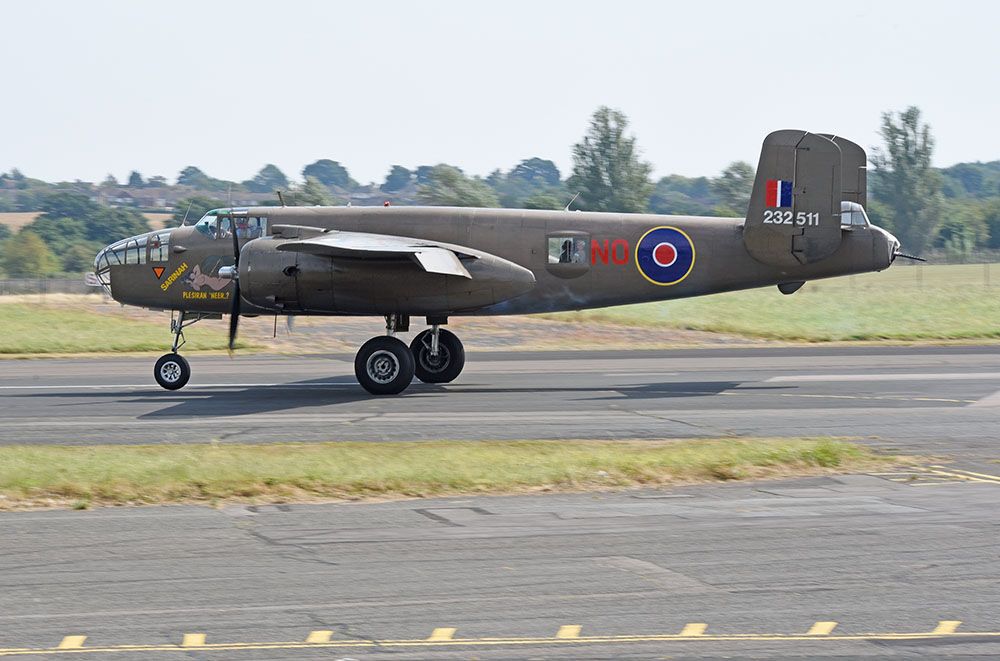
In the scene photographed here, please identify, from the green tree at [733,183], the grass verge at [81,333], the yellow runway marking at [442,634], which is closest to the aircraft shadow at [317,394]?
the grass verge at [81,333]

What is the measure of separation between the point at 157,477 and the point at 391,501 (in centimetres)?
335

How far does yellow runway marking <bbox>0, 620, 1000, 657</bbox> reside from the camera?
8961 mm

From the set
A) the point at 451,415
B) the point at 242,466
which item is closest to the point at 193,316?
the point at 451,415

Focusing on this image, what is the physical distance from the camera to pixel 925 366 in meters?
30.8

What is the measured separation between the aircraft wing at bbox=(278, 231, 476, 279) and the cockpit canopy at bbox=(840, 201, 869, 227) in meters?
8.70

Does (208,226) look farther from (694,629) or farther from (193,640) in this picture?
(694,629)

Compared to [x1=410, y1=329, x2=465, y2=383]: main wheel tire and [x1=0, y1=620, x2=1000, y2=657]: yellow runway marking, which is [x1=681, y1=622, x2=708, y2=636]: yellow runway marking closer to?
[x1=0, y1=620, x2=1000, y2=657]: yellow runway marking

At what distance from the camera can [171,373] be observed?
2680 centimetres

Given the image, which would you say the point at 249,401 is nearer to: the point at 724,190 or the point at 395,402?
the point at 395,402

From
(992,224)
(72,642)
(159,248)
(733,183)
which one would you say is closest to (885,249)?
(159,248)

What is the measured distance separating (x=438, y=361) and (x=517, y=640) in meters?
19.1

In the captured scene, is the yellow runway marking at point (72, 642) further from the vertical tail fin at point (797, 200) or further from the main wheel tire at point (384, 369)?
the vertical tail fin at point (797, 200)

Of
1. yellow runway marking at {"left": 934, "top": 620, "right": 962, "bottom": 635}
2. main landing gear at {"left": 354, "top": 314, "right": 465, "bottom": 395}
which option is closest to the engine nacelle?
main landing gear at {"left": 354, "top": 314, "right": 465, "bottom": 395}

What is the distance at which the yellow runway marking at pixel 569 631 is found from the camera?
30.5ft
